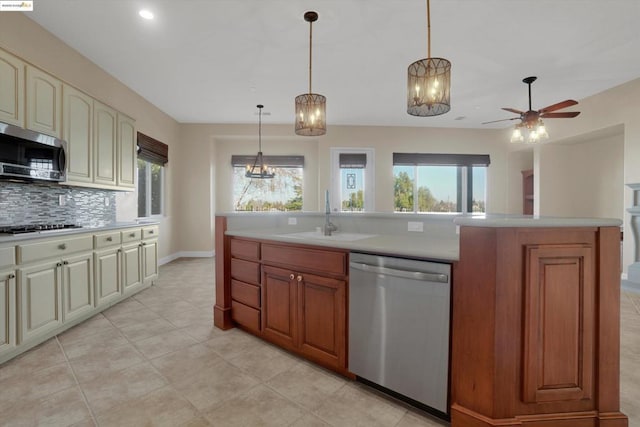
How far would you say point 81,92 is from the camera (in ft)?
9.71

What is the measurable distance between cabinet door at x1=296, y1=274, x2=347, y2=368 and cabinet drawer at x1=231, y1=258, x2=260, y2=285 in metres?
0.48

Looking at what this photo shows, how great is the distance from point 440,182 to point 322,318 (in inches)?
220

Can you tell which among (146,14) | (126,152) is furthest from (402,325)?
(126,152)

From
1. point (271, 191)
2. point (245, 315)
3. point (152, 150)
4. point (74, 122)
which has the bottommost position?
point (245, 315)

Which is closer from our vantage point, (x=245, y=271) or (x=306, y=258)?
(x=306, y=258)

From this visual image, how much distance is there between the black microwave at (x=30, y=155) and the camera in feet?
7.04

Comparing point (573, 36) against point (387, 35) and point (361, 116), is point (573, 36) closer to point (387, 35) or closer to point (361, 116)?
point (387, 35)

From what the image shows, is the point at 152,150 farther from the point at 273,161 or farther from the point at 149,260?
the point at 273,161

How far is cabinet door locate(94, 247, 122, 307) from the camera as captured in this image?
2814 mm

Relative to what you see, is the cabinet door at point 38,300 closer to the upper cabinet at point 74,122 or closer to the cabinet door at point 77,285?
the cabinet door at point 77,285

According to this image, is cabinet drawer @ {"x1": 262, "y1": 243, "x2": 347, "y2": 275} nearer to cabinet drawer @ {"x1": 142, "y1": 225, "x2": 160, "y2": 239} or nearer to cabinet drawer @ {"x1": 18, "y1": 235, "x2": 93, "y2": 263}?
cabinet drawer @ {"x1": 18, "y1": 235, "x2": 93, "y2": 263}

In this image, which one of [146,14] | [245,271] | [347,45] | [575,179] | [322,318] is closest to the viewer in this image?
[322,318]

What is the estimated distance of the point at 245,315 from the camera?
2418 millimetres

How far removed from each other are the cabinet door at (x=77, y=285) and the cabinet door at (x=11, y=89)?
47.0 inches
